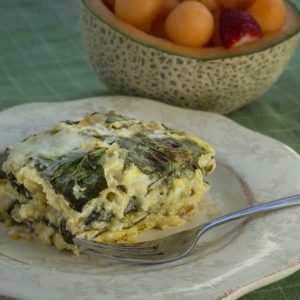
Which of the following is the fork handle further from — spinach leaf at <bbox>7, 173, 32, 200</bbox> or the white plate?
spinach leaf at <bbox>7, 173, 32, 200</bbox>

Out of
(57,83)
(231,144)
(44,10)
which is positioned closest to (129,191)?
(231,144)

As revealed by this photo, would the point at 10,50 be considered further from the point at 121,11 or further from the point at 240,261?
the point at 240,261

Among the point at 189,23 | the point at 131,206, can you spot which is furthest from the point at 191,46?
the point at 131,206

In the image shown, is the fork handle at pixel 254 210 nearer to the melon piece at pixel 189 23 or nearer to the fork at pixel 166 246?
the fork at pixel 166 246

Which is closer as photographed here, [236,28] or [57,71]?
[236,28]

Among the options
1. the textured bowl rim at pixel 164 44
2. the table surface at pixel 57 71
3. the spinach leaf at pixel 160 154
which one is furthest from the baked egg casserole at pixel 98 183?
the table surface at pixel 57 71

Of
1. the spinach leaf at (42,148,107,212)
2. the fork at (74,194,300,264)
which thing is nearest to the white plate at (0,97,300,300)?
the fork at (74,194,300,264)

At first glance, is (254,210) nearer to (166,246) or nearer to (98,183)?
(166,246)
